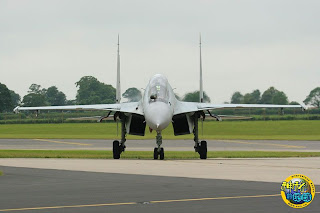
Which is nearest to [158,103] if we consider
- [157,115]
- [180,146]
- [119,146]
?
[157,115]

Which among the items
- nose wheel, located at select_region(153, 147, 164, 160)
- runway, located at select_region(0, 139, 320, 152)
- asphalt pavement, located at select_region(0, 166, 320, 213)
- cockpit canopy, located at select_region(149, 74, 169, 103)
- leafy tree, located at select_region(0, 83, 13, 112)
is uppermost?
leafy tree, located at select_region(0, 83, 13, 112)

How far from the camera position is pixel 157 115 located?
29594mm

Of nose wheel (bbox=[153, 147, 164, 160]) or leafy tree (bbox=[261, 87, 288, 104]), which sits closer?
nose wheel (bbox=[153, 147, 164, 160])

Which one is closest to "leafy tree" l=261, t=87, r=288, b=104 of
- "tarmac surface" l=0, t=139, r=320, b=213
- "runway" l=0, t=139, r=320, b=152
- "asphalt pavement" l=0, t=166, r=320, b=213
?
"runway" l=0, t=139, r=320, b=152

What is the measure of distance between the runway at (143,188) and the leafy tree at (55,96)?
142262mm

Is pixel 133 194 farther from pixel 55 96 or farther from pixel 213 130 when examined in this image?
pixel 55 96

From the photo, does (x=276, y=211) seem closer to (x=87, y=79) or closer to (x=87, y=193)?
(x=87, y=193)

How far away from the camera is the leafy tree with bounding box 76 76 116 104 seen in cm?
12290

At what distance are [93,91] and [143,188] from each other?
383ft

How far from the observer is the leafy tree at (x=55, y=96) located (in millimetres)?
167000

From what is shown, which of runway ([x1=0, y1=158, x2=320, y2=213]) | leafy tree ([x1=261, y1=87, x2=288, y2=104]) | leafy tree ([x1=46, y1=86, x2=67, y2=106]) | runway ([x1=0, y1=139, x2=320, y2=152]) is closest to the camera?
runway ([x1=0, y1=158, x2=320, y2=213])

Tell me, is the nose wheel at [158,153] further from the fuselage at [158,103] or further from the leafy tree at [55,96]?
the leafy tree at [55,96]

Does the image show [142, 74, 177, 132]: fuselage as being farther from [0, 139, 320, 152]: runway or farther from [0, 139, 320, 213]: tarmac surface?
[0, 139, 320, 152]: runway

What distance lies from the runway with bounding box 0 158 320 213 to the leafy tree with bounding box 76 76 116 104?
96.0 meters
